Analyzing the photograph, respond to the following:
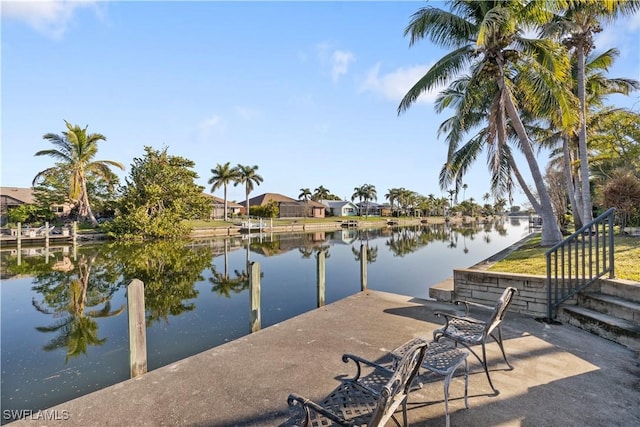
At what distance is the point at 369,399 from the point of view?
2373 mm

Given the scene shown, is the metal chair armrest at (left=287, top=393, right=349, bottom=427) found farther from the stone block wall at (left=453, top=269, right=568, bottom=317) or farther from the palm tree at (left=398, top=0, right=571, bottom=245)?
the palm tree at (left=398, top=0, right=571, bottom=245)

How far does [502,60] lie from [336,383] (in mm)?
10799

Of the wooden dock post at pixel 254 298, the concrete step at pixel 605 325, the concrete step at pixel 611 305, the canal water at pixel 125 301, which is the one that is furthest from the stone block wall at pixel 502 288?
the wooden dock post at pixel 254 298

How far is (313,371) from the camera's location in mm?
3766

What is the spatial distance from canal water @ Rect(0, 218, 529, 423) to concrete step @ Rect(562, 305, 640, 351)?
173 inches

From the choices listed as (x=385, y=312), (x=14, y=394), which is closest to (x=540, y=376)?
(x=385, y=312)

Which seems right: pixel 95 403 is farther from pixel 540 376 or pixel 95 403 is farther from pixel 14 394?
pixel 540 376

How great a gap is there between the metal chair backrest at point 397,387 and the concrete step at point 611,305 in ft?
13.9

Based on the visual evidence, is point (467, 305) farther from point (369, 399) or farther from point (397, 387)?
point (397, 387)

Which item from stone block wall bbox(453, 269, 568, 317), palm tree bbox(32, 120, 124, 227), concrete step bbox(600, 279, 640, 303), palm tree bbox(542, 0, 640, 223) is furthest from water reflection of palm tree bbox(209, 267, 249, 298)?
palm tree bbox(32, 120, 124, 227)

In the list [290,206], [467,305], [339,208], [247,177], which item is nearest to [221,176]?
[247,177]

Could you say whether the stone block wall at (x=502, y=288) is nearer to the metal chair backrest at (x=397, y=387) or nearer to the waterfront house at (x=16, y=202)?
the metal chair backrest at (x=397, y=387)

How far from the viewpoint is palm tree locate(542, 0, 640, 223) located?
11.1m

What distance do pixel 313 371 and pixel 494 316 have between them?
6.69 feet
